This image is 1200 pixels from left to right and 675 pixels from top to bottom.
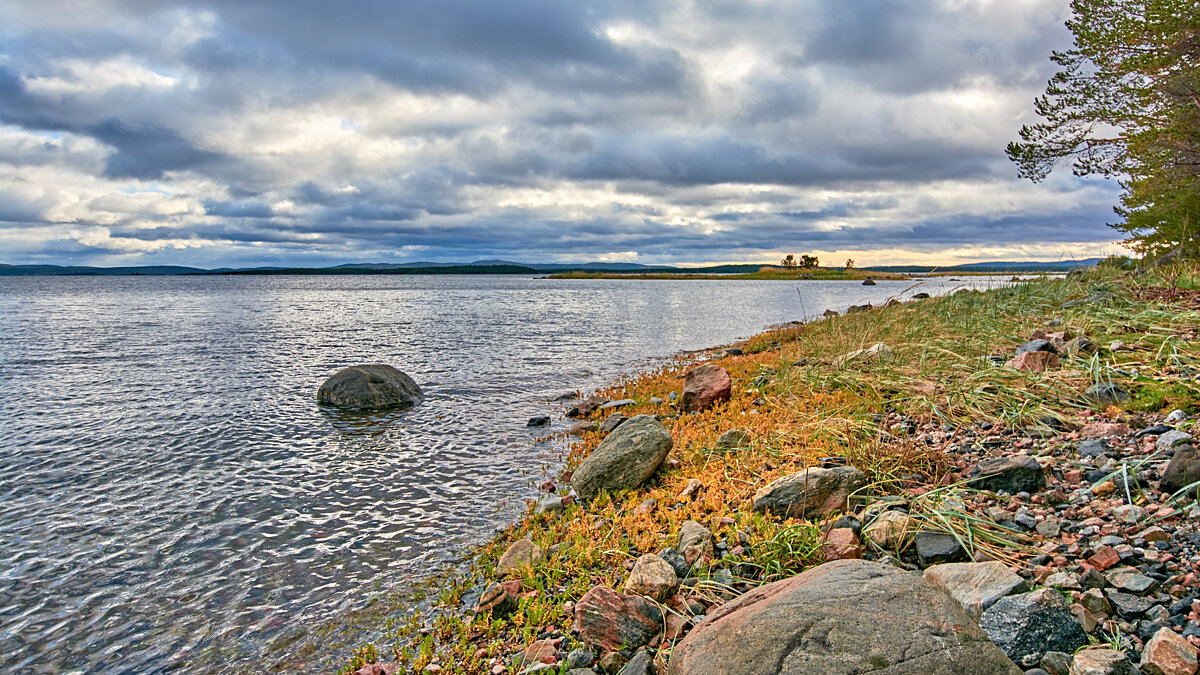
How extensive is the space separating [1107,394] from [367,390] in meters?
16.4

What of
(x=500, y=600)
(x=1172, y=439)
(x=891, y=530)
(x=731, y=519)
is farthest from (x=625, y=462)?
(x=1172, y=439)

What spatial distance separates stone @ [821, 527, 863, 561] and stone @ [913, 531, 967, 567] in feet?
1.62

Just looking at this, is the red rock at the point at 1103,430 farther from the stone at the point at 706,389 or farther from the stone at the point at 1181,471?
the stone at the point at 706,389

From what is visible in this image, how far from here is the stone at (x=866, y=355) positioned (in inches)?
459

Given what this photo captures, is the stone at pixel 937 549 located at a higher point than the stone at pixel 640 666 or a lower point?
higher

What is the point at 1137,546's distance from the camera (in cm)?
424

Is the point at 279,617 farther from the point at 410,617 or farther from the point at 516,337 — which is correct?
the point at 516,337

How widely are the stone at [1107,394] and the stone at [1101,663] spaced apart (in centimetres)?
476

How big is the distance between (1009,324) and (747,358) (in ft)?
31.8

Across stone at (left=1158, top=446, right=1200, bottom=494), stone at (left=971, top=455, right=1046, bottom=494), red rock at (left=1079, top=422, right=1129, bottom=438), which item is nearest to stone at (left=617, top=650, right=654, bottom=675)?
stone at (left=971, top=455, right=1046, bottom=494)

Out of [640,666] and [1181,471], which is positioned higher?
[1181,471]

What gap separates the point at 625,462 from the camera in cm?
918

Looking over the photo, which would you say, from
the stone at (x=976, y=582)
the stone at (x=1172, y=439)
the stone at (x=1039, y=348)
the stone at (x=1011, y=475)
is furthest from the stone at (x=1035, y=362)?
the stone at (x=976, y=582)

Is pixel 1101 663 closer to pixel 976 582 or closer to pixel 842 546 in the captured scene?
pixel 976 582
